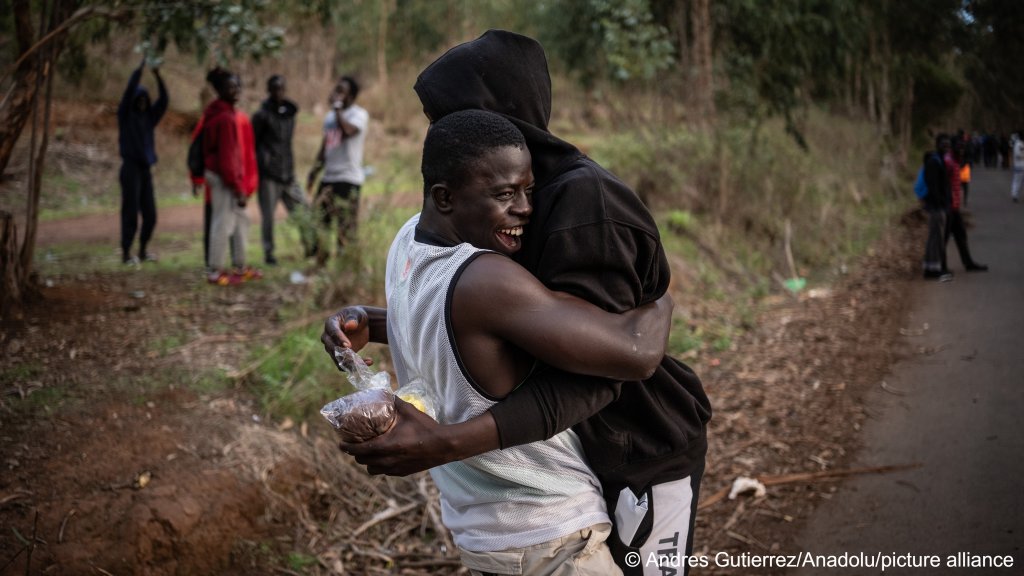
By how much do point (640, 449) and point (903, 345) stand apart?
6.26m

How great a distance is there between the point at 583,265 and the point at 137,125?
26.3 ft

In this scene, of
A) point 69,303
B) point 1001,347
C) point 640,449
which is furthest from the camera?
point 1001,347

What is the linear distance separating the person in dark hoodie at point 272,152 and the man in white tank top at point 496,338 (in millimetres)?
7099

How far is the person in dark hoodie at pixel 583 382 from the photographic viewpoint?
1.68 meters

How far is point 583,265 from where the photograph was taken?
170cm

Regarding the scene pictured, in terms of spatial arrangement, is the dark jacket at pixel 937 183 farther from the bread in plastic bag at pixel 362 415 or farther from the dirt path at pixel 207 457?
the bread in plastic bag at pixel 362 415

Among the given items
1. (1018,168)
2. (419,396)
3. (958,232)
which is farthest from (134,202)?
(1018,168)

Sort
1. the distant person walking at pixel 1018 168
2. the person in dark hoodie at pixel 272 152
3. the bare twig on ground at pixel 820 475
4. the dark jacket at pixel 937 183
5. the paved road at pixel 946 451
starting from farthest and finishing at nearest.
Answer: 1. the distant person walking at pixel 1018 168
2. the dark jacket at pixel 937 183
3. the person in dark hoodie at pixel 272 152
4. the bare twig on ground at pixel 820 475
5. the paved road at pixel 946 451

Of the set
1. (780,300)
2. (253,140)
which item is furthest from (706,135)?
(253,140)

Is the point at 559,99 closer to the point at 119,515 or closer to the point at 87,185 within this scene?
the point at 87,185

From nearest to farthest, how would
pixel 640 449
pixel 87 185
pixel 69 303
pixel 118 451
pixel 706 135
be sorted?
1. pixel 640 449
2. pixel 118 451
3. pixel 69 303
4. pixel 706 135
5. pixel 87 185

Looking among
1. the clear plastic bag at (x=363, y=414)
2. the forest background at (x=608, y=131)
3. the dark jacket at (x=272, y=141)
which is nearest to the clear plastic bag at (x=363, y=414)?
the clear plastic bag at (x=363, y=414)

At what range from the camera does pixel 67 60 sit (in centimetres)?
715

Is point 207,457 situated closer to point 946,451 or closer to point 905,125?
point 946,451
